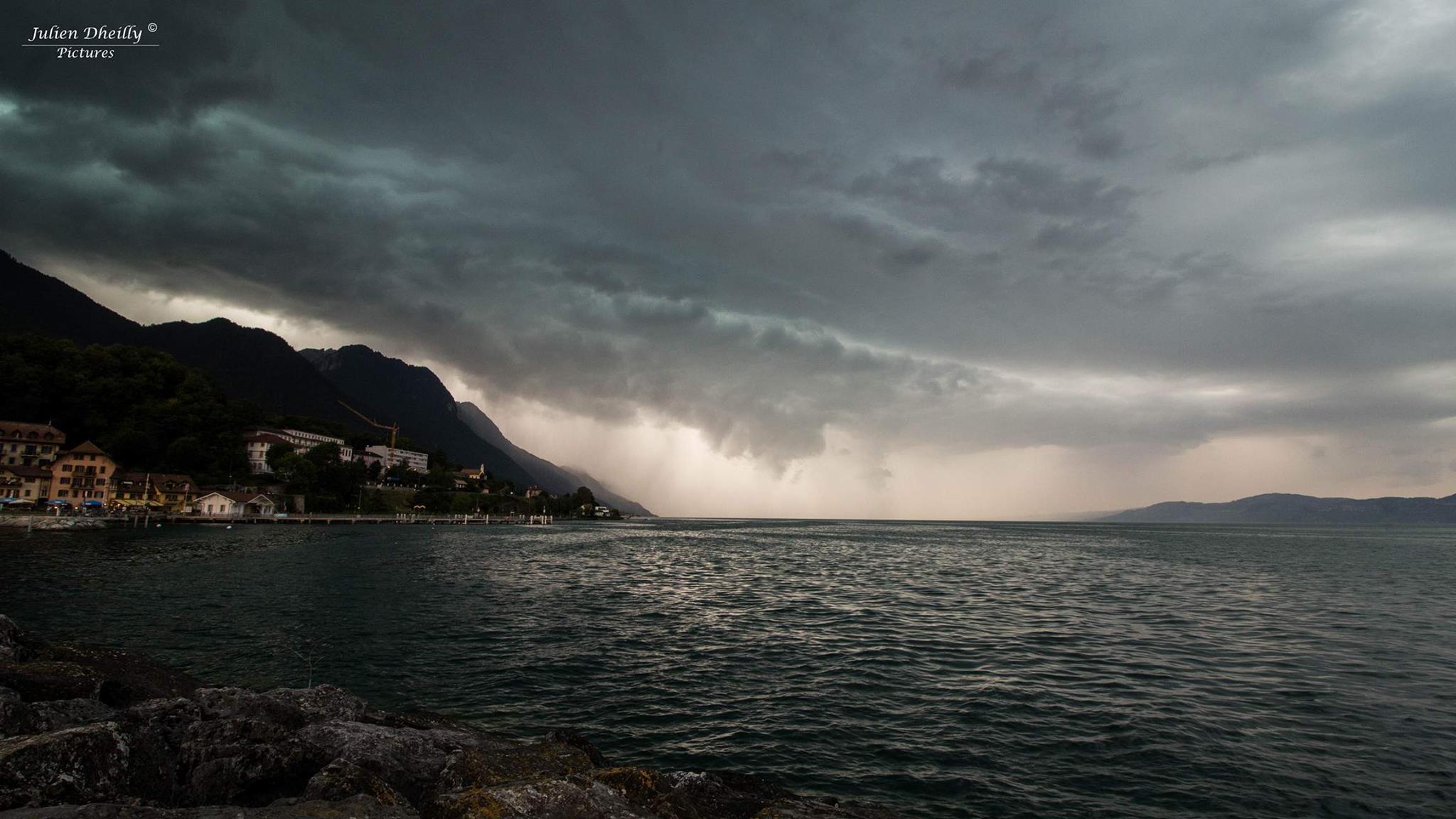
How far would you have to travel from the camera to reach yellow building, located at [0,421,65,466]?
501 feet

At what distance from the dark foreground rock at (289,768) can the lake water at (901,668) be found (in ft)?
11.4

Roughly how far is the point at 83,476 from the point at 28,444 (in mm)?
19092

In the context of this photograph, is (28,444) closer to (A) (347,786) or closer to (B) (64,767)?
(B) (64,767)

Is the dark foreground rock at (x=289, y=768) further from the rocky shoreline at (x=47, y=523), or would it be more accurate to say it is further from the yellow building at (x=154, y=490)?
the yellow building at (x=154, y=490)

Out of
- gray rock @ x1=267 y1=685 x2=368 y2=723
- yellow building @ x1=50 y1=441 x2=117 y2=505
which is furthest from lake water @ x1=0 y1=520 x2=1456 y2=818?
yellow building @ x1=50 y1=441 x2=117 y2=505

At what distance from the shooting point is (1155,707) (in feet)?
67.8

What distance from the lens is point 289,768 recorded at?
38.2 ft

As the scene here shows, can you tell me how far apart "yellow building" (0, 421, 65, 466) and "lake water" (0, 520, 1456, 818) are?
139 metres

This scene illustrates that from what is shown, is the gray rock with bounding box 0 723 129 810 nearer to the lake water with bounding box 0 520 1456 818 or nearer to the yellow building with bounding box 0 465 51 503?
the lake water with bounding box 0 520 1456 818

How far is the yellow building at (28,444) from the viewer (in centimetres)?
15275

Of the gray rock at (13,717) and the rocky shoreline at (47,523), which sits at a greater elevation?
the gray rock at (13,717)

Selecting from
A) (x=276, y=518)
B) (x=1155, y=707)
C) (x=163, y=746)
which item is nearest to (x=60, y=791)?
(x=163, y=746)

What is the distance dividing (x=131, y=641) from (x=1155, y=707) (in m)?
41.7

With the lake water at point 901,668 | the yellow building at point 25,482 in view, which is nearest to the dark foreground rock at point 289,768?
the lake water at point 901,668
